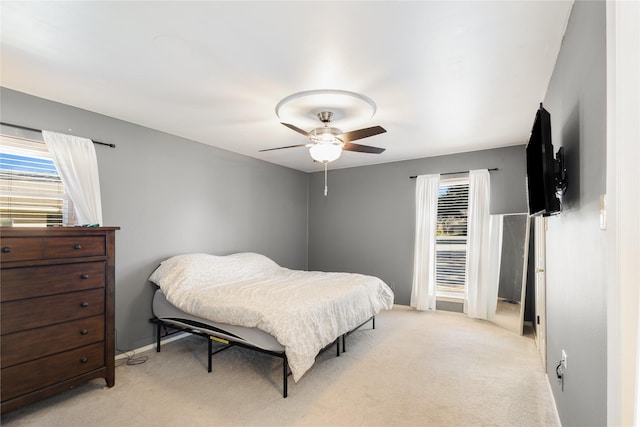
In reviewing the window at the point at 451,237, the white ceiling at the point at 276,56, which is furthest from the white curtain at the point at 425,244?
the white ceiling at the point at 276,56

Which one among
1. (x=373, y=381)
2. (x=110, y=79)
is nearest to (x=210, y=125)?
(x=110, y=79)

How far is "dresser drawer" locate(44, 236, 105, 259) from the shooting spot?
2281 millimetres

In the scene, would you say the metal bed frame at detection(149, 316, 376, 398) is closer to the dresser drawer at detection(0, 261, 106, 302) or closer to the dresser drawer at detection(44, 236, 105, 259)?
the dresser drawer at detection(0, 261, 106, 302)

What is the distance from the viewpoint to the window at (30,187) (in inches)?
103

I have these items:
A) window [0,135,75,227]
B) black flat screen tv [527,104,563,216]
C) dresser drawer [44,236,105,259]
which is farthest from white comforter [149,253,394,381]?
black flat screen tv [527,104,563,216]

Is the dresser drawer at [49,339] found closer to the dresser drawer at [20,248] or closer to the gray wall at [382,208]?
the dresser drawer at [20,248]

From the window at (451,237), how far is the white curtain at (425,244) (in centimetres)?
14

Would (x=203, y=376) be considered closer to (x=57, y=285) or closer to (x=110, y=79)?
(x=57, y=285)

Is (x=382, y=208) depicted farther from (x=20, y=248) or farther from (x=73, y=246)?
(x=20, y=248)

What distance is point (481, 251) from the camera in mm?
4434

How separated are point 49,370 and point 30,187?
1.56m

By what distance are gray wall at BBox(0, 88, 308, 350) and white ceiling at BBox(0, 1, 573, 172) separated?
22 cm

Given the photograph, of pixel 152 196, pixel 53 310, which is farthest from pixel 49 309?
pixel 152 196

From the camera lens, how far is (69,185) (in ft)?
9.55
